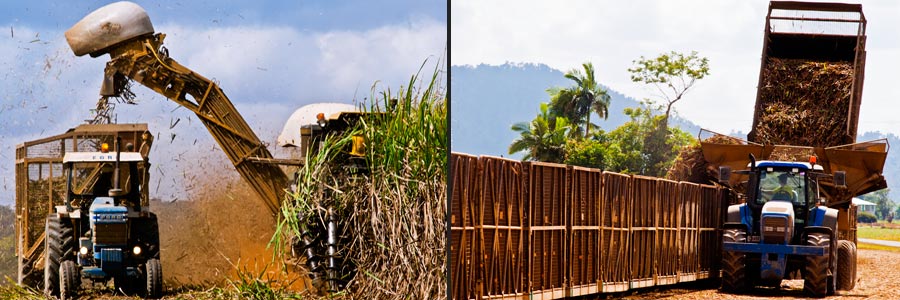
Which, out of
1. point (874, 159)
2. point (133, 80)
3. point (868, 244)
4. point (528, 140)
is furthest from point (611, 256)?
point (528, 140)

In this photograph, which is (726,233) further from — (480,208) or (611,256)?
(480,208)

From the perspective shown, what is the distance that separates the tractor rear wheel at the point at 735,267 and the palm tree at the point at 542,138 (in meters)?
13.3

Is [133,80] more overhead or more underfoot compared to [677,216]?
more overhead

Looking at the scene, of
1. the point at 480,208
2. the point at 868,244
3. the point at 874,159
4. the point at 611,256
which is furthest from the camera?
the point at 868,244

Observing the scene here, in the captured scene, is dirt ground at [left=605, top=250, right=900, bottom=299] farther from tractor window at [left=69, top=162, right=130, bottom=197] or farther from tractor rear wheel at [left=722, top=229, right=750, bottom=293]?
tractor window at [left=69, top=162, right=130, bottom=197]

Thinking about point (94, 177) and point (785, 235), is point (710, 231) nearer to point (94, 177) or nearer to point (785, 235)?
point (785, 235)

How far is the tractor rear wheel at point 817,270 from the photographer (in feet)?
45.6

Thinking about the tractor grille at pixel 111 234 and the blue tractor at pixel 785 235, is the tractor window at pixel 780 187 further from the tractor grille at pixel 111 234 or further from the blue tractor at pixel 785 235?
the tractor grille at pixel 111 234

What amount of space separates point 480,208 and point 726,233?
6033 millimetres

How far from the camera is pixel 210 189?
12.0m

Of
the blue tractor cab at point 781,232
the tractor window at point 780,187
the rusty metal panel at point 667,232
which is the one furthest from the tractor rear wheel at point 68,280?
the tractor window at point 780,187

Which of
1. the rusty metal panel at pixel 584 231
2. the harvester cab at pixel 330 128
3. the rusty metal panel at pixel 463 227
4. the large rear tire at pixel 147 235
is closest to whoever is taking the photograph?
the rusty metal panel at pixel 463 227

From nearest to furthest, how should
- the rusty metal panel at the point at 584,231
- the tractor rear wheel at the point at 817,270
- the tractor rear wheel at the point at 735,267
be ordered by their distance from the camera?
the rusty metal panel at the point at 584,231 < the tractor rear wheel at the point at 817,270 < the tractor rear wheel at the point at 735,267

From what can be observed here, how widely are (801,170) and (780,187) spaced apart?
16.6 inches
